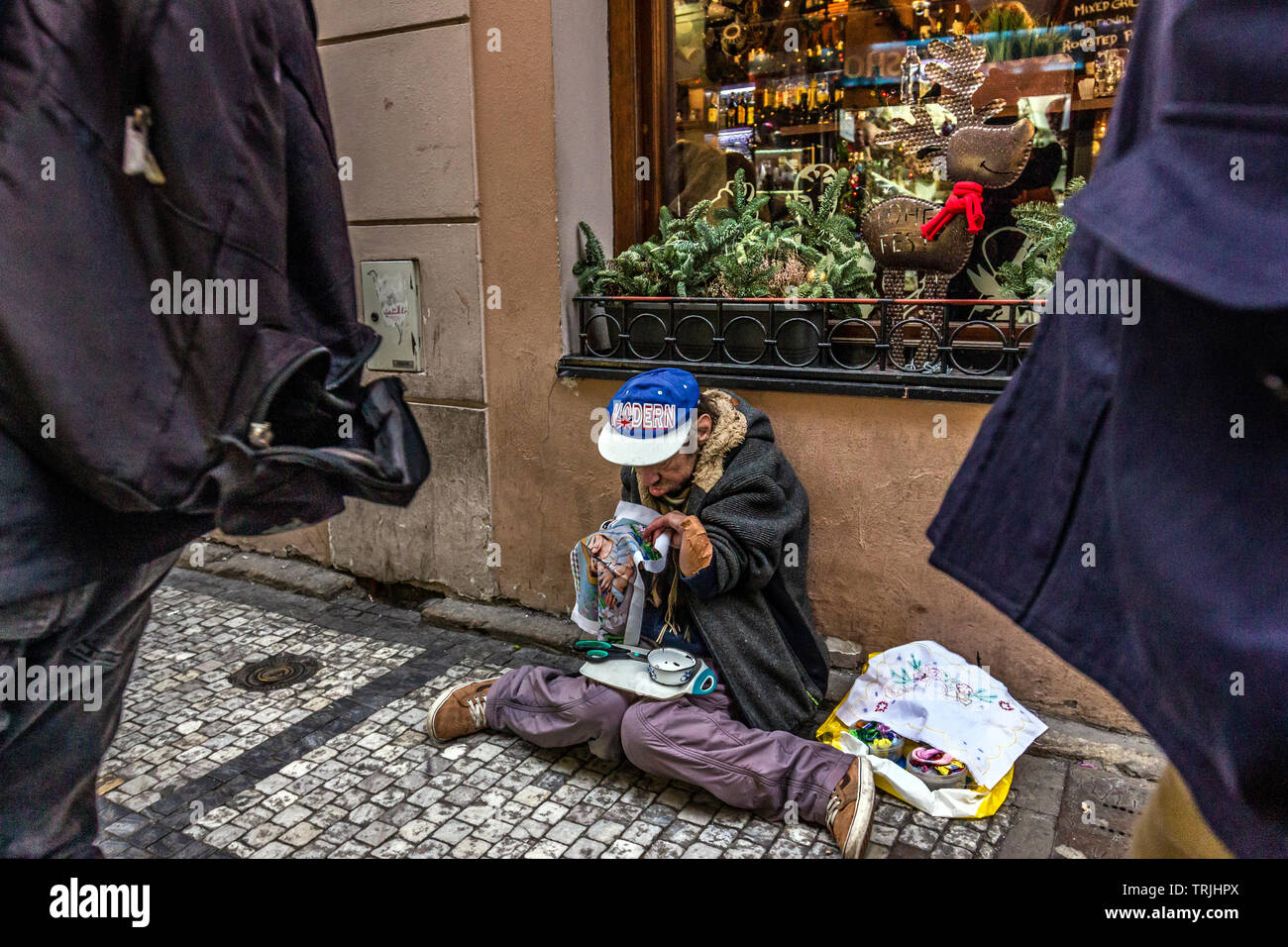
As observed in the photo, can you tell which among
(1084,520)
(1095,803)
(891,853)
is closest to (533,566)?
(891,853)

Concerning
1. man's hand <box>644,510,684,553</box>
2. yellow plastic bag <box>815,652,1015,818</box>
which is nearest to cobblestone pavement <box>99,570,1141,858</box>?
yellow plastic bag <box>815,652,1015,818</box>

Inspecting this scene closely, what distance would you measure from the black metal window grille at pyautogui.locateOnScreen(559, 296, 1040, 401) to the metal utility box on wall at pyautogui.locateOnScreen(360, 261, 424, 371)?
2.97 feet

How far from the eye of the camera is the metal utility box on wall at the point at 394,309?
4906mm

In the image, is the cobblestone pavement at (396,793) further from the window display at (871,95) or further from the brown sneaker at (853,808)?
the window display at (871,95)

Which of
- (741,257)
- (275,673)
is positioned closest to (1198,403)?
(741,257)

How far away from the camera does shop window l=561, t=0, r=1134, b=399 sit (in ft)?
12.8

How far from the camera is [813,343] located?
13.5 feet

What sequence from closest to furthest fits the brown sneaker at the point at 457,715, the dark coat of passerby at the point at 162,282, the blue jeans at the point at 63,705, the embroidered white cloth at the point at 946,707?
the dark coat of passerby at the point at 162,282 → the blue jeans at the point at 63,705 → the embroidered white cloth at the point at 946,707 → the brown sneaker at the point at 457,715

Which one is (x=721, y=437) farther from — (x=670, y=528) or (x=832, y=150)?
(x=832, y=150)

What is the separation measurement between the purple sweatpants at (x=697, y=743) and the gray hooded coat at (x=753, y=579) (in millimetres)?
150

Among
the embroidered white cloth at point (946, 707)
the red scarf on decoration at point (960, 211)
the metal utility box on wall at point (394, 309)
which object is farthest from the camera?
the metal utility box on wall at point (394, 309)

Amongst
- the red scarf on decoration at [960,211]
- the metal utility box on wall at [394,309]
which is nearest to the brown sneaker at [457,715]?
the metal utility box on wall at [394,309]

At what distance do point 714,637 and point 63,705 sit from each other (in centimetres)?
210

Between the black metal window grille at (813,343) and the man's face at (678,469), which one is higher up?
the black metal window grille at (813,343)
